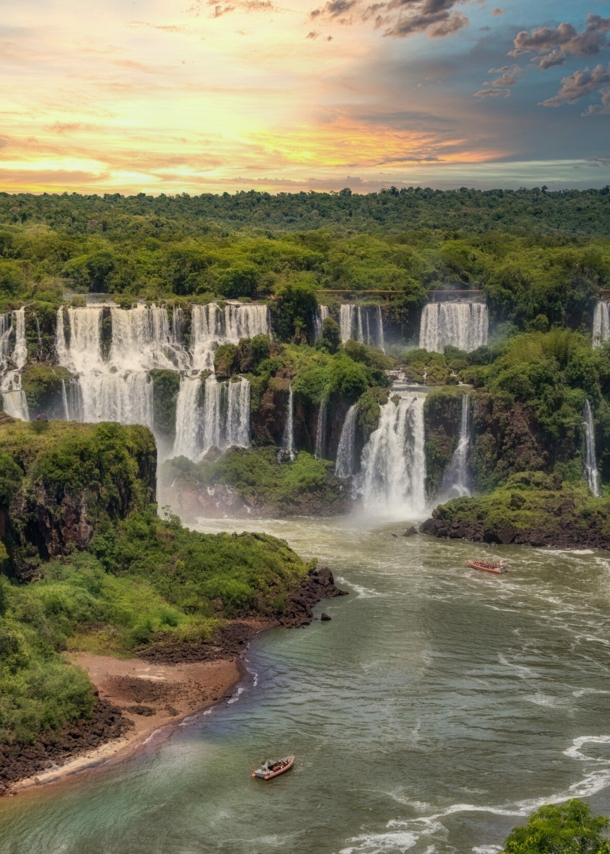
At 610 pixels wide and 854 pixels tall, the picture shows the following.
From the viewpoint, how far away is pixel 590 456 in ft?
191

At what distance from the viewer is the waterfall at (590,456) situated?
189 feet

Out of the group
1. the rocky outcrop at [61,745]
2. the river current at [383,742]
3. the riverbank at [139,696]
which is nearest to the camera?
the river current at [383,742]

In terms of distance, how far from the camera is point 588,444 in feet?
191

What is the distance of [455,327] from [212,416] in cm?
1934

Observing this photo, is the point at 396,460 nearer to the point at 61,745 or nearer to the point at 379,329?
the point at 379,329

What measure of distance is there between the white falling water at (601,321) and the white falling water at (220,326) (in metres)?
20.6

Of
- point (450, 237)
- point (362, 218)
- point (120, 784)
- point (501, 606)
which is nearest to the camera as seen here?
point (120, 784)

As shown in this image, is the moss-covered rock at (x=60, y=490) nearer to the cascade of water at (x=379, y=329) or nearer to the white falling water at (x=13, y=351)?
the white falling water at (x=13, y=351)

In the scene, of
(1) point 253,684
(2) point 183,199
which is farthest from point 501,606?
(2) point 183,199

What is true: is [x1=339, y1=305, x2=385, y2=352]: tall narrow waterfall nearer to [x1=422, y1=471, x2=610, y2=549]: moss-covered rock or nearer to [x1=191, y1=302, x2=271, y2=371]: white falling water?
[x1=191, y1=302, x2=271, y2=371]: white falling water

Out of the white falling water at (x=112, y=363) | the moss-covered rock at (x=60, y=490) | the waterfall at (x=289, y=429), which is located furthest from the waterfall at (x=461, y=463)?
the moss-covered rock at (x=60, y=490)

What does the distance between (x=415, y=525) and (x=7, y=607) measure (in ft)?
80.9

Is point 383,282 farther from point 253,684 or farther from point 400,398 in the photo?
point 253,684

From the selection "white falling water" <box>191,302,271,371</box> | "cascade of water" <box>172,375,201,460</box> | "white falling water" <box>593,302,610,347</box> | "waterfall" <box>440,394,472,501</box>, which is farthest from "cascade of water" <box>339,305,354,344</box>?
"waterfall" <box>440,394,472,501</box>
